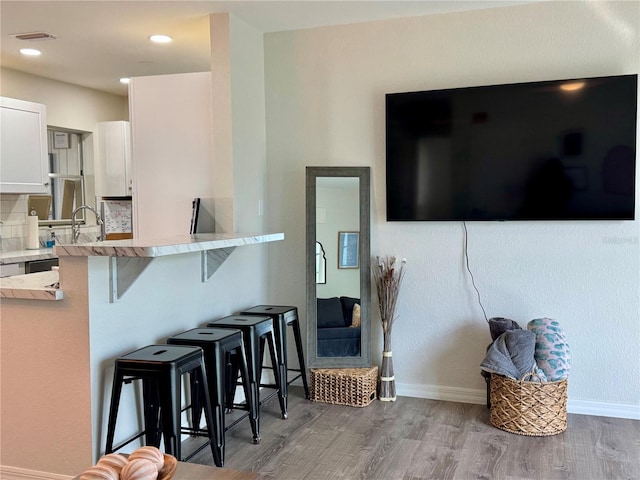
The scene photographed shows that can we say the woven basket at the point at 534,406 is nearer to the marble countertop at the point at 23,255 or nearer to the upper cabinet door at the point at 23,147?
the marble countertop at the point at 23,255

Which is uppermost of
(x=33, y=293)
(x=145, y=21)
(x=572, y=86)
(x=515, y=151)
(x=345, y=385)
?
(x=145, y=21)

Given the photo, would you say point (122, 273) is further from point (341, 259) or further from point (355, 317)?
point (355, 317)

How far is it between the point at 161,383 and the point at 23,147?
334cm

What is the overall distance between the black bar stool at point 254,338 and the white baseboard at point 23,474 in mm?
1021

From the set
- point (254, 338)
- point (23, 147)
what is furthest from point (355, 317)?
point (23, 147)

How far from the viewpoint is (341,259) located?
4004 mm

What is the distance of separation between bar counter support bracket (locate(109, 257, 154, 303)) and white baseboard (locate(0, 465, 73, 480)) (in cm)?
85

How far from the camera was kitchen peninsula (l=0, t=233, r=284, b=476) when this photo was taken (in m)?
2.67

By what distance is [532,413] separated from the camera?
130 inches

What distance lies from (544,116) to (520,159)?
0.28 meters

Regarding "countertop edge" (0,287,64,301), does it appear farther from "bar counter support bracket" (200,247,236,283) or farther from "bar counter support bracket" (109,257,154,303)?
"bar counter support bracket" (200,247,236,283)

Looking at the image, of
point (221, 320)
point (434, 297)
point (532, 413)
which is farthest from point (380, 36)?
point (532, 413)

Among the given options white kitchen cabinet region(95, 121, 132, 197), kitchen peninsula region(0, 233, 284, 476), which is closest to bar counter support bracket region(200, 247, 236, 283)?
kitchen peninsula region(0, 233, 284, 476)

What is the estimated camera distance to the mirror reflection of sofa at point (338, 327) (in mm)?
4023
